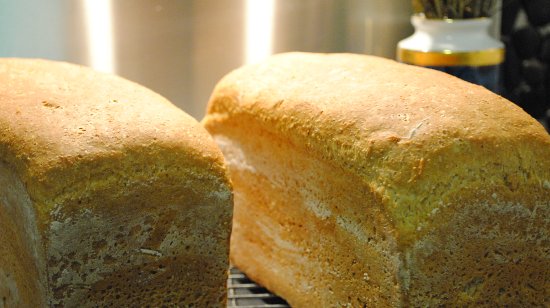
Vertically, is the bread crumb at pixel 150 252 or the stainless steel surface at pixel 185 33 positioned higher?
the stainless steel surface at pixel 185 33

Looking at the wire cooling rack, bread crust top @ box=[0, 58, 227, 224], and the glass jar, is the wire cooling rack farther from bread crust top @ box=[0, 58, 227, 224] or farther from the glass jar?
the glass jar

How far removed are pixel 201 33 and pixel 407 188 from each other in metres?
1.08

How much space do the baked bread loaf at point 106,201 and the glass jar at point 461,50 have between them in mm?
923

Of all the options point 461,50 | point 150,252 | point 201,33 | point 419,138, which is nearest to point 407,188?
point 419,138

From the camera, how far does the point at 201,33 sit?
2117 mm

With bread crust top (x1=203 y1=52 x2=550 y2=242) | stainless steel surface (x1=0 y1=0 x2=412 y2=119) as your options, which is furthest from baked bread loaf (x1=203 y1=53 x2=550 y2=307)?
stainless steel surface (x1=0 y1=0 x2=412 y2=119)

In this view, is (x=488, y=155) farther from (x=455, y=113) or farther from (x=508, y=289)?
(x=508, y=289)

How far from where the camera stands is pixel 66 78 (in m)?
1.52

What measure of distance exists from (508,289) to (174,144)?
708mm

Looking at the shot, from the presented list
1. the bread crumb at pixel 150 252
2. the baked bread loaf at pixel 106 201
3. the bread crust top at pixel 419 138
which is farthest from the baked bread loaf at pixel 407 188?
the bread crumb at pixel 150 252

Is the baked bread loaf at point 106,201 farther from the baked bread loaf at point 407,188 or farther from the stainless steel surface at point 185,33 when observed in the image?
the stainless steel surface at point 185,33

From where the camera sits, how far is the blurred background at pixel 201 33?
6.43 ft

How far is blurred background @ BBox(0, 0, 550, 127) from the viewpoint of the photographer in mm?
1959

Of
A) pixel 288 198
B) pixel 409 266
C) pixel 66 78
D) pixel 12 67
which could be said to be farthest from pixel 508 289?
pixel 12 67
